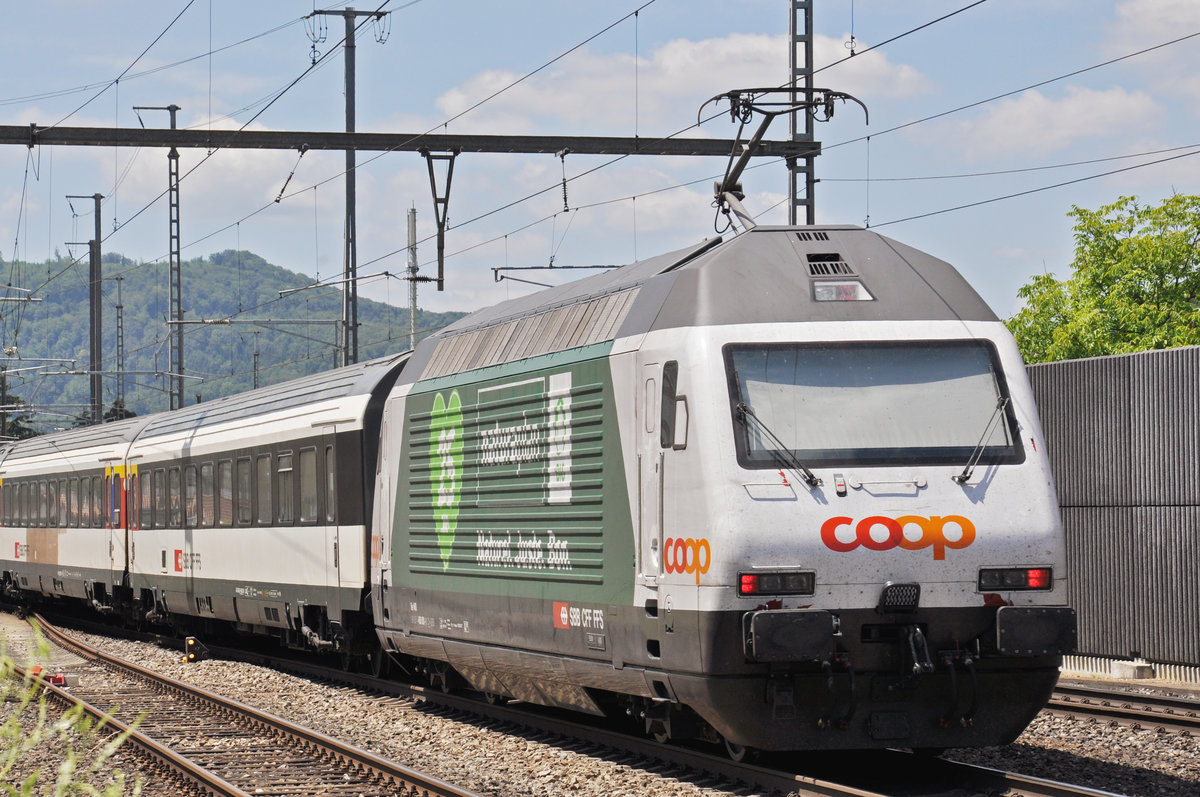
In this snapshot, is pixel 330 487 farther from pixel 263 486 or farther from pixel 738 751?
pixel 738 751

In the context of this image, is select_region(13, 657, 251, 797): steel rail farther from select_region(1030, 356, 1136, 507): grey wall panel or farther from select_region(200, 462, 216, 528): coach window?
select_region(1030, 356, 1136, 507): grey wall panel

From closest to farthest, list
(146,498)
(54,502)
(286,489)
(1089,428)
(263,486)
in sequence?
(1089,428) → (286,489) → (263,486) → (146,498) → (54,502)

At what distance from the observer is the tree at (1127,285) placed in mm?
42781

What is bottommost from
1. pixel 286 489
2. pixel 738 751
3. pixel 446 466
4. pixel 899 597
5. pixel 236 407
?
pixel 738 751

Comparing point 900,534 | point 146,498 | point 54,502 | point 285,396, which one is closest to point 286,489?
point 285,396

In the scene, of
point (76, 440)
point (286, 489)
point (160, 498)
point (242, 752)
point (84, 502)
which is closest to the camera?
point (242, 752)

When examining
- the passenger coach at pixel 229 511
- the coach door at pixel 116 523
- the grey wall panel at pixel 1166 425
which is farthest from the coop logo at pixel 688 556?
the coach door at pixel 116 523

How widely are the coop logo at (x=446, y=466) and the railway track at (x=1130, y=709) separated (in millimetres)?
5115

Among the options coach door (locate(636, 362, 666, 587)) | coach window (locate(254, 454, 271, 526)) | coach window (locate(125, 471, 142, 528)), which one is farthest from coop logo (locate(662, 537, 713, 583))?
coach window (locate(125, 471, 142, 528))

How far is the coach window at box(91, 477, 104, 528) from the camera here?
27.0 m

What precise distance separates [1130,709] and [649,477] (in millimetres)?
5118

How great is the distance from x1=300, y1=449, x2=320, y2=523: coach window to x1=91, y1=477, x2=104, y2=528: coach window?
10.8 metres

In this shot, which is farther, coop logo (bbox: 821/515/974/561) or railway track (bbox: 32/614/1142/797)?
coop logo (bbox: 821/515/974/561)

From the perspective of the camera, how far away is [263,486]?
19.1m
